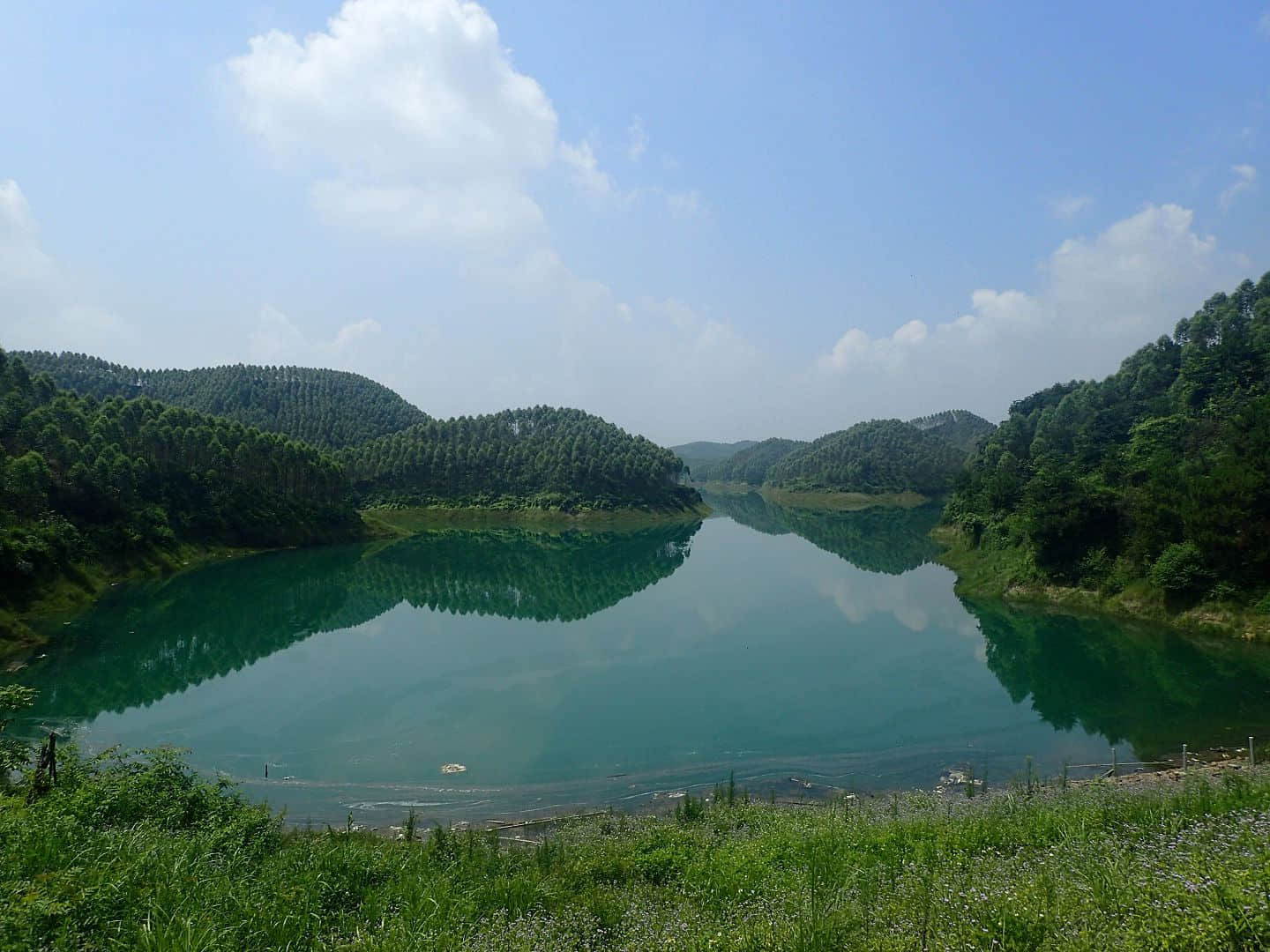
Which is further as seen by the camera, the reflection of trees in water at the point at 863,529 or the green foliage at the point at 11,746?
the reflection of trees in water at the point at 863,529

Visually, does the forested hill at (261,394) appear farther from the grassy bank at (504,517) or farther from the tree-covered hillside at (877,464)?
the tree-covered hillside at (877,464)

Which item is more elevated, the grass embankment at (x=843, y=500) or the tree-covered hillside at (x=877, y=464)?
the tree-covered hillside at (x=877, y=464)

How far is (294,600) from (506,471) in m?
64.0

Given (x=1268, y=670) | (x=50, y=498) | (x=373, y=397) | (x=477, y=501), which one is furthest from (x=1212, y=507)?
(x=373, y=397)

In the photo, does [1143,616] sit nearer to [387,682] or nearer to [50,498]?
[387,682]

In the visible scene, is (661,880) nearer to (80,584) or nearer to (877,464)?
(80,584)

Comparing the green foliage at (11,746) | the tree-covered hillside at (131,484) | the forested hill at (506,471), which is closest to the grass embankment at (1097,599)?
the green foliage at (11,746)

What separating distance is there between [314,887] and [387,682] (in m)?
18.1

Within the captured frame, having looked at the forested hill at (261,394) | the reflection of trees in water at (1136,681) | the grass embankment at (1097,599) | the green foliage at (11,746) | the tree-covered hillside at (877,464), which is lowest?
the reflection of trees in water at (1136,681)

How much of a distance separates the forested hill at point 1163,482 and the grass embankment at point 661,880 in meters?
21.1

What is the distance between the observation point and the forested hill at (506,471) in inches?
3703

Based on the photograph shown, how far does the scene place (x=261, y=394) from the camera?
134 m

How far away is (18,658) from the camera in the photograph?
23.3 meters

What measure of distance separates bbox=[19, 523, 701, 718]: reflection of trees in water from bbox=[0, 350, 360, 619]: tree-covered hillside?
11.5 ft
